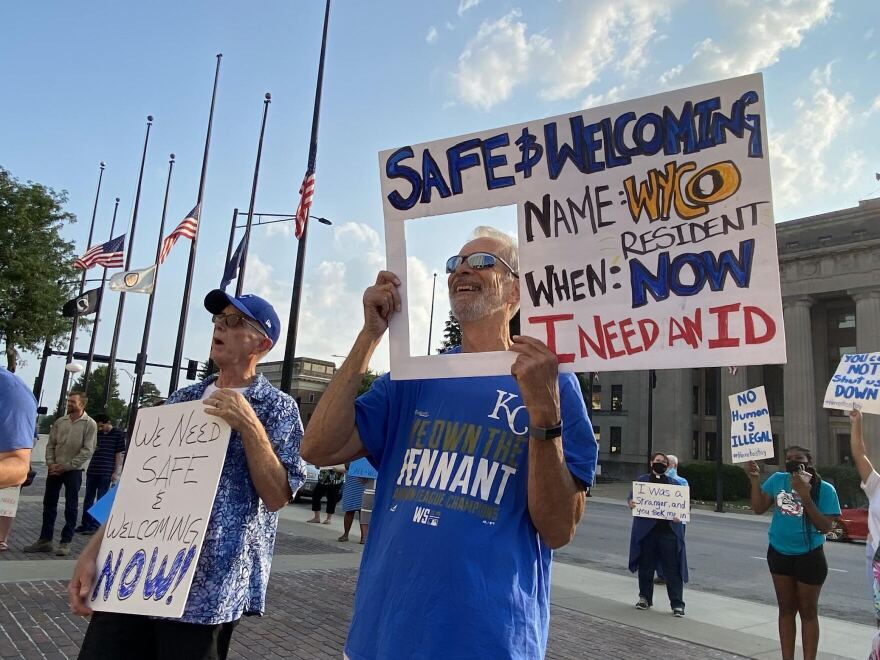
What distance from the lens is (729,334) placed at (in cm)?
183

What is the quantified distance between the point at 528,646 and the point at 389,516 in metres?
0.54

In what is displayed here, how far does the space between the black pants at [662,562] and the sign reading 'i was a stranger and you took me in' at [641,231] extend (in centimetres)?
713

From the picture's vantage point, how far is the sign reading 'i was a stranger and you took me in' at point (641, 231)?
1.84 meters

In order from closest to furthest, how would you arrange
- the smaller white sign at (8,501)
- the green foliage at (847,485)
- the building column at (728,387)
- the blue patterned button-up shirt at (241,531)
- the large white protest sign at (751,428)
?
the blue patterned button-up shirt at (241,531)
the smaller white sign at (8,501)
the large white protest sign at (751,428)
the green foliage at (847,485)
the building column at (728,387)

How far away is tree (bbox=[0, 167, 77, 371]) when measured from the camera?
23.8m

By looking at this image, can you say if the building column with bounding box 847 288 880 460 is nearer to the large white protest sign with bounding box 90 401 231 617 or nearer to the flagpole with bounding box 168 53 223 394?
the flagpole with bounding box 168 53 223 394

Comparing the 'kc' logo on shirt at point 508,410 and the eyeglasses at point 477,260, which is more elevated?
the eyeglasses at point 477,260

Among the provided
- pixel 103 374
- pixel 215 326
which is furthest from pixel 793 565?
pixel 103 374

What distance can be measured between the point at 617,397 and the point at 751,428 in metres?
50.3

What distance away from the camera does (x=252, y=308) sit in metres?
2.82

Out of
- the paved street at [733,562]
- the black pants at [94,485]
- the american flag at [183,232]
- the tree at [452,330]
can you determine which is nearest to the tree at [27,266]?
the american flag at [183,232]

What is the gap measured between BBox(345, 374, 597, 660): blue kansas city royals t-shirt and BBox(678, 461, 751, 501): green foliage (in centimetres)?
4340

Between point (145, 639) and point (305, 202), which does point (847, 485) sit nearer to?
point (305, 202)

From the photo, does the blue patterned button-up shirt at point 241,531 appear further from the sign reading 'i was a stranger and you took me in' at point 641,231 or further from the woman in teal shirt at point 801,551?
the woman in teal shirt at point 801,551
